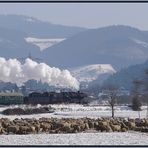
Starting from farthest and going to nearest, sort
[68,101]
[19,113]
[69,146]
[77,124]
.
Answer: [68,101] < [19,113] < [77,124] < [69,146]

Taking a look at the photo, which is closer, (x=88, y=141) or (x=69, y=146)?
(x=69, y=146)

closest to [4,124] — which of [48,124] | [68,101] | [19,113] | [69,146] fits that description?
[48,124]

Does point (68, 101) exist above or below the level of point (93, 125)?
above

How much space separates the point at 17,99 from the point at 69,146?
89.0 m

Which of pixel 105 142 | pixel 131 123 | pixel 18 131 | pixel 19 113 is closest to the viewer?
pixel 105 142

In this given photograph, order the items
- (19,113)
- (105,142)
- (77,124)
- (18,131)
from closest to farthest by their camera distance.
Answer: (105,142)
(18,131)
(77,124)
(19,113)

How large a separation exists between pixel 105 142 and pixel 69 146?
8.26ft

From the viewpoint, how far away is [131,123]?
37.3m

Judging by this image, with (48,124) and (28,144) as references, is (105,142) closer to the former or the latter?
(28,144)

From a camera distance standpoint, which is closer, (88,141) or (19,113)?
(88,141)

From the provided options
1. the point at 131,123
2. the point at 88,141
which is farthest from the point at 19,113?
the point at 88,141

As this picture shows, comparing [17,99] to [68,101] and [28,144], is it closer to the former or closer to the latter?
[68,101]

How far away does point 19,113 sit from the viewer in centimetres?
6600

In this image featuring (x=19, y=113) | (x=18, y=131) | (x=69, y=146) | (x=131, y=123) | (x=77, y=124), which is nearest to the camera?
(x=69, y=146)
